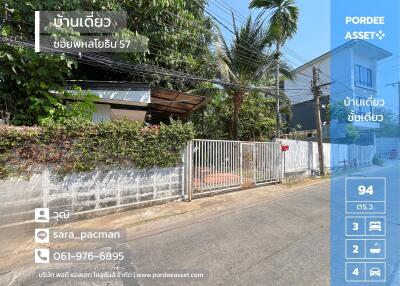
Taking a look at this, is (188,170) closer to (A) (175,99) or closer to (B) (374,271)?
(A) (175,99)

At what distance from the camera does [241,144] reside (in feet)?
29.7

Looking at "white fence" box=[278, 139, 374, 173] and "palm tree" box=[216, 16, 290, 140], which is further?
"white fence" box=[278, 139, 374, 173]

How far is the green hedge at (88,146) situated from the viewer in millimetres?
4570

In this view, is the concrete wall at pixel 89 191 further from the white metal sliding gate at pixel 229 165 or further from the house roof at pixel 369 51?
the house roof at pixel 369 51

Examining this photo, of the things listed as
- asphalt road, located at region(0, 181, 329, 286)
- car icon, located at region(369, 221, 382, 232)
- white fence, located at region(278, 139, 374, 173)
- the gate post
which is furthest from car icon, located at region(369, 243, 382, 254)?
white fence, located at region(278, 139, 374, 173)

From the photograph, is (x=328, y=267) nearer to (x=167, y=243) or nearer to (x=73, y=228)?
(x=167, y=243)

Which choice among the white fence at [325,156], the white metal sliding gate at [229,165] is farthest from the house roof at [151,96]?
the white fence at [325,156]

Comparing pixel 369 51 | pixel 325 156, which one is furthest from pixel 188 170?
pixel 369 51

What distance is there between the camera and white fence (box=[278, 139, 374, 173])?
12062 mm

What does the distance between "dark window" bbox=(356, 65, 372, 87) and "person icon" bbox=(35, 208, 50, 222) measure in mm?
26258

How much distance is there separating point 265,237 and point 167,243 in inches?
68.5

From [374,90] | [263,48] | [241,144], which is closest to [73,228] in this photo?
[241,144]

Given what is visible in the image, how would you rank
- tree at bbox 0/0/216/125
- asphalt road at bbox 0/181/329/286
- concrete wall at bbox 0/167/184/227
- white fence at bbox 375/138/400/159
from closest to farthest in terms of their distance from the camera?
asphalt road at bbox 0/181/329/286 → concrete wall at bbox 0/167/184/227 → tree at bbox 0/0/216/125 → white fence at bbox 375/138/400/159

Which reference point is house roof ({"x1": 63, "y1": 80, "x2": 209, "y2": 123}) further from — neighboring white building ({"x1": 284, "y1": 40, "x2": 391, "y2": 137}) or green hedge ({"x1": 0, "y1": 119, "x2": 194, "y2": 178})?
neighboring white building ({"x1": 284, "y1": 40, "x2": 391, "y2": 137})
